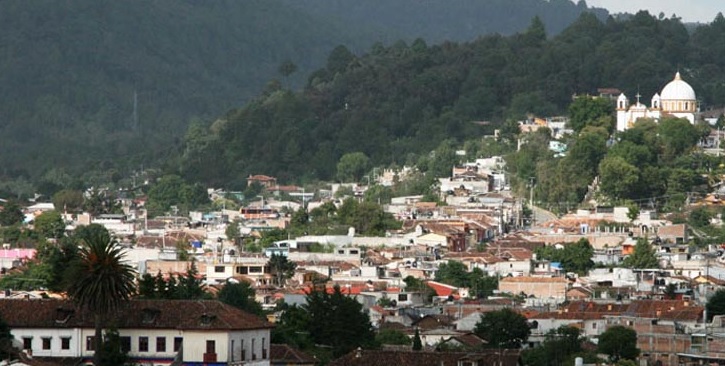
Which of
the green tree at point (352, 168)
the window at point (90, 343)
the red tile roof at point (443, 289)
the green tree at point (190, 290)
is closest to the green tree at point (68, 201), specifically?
the green tree at point (352, 168)

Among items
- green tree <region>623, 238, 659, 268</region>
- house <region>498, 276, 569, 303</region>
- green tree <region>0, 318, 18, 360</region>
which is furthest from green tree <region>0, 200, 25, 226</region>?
green tree <region>0, 318, 18, 360</region>

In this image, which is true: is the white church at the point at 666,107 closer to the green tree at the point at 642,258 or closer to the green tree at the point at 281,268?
the green tree at the point at 642,258

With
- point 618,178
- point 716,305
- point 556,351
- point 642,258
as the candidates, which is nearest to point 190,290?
point 556,351

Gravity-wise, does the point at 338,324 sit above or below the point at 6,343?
below

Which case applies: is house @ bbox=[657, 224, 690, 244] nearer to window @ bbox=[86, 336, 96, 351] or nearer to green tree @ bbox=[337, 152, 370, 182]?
green tree @ bbox=[337, 152, 370, 182]

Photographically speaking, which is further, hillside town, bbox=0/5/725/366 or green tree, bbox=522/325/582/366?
green tree, bbox=522/325/582/366

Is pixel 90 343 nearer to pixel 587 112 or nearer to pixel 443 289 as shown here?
pixel 443 289

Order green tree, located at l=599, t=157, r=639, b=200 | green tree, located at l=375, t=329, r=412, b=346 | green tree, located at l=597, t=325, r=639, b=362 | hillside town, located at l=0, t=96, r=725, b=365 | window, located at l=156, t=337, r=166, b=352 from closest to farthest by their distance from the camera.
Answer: window, located at l=156, t=337, r=166, b=352 < hillside town, located at l=0, t=96, r=725, b=365 < green tree, located at l=597, t=325, r=639, b=362 < green tree, located at l=375, t=329, r=412, b=346 < green tree, located at l=599, t=157, r=639, b=200
